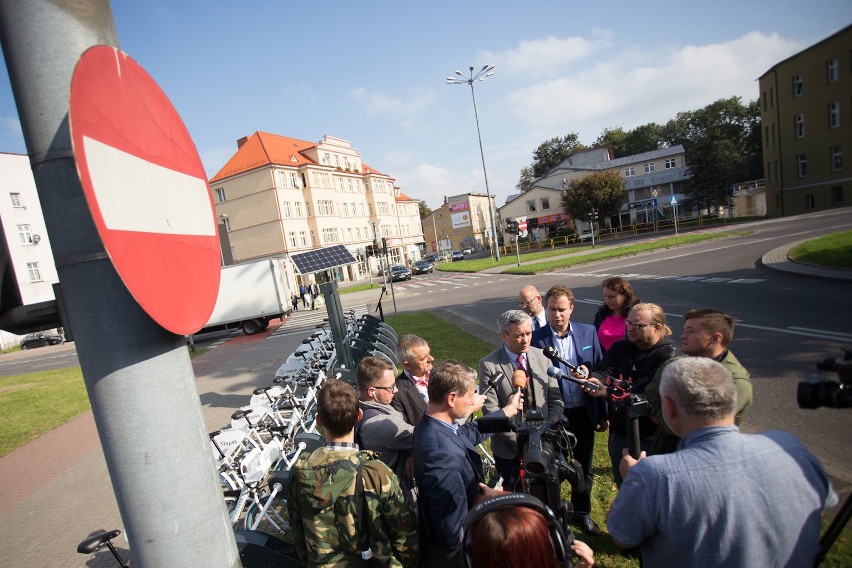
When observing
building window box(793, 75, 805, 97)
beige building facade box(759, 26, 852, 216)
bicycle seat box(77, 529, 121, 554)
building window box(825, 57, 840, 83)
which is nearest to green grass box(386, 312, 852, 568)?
bicycle seat box(77, 529, 121, 554)

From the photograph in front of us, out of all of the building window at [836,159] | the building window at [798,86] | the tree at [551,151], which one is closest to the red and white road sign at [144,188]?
the building window at [836,159]

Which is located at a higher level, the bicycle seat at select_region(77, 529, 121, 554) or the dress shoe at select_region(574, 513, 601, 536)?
the bicycle seat at select_region(77, 529, 121, 554)

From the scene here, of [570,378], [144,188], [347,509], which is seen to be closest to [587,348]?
[570,378]

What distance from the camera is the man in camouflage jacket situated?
223 cm

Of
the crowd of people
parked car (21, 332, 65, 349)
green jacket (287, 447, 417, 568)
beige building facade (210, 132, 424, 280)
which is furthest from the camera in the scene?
beige building facade (210, 132, 424, 280)

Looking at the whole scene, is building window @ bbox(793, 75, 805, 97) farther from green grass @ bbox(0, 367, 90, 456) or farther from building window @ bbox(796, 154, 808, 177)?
green grass @ bbox(0, 367, 90, 456)

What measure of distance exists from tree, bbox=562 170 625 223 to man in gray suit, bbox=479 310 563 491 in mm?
47296

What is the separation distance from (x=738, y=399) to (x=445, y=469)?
195 cm

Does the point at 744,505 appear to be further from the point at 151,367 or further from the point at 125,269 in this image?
the point at 125,269

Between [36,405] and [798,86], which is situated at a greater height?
[798,86]

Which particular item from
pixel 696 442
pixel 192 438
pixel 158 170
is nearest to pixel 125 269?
pixel 158 170

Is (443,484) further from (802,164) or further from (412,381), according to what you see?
(802,164)

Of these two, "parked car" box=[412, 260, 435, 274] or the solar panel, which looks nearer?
the solar panel

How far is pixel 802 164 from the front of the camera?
38031 millimetres
